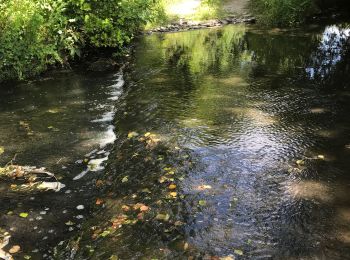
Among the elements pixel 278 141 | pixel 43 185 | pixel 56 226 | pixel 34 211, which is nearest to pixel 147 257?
pixel 56 226

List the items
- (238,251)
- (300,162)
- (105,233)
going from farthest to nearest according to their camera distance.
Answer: (300,162) → (105,233) → (238,251)

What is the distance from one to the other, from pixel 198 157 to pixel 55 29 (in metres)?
6.38

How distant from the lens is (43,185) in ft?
17.9

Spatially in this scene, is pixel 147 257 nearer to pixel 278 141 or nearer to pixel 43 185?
pixel 43 185

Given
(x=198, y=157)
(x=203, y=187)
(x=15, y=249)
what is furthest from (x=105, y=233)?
(x=198, y=157)

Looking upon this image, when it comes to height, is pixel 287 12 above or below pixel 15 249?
above

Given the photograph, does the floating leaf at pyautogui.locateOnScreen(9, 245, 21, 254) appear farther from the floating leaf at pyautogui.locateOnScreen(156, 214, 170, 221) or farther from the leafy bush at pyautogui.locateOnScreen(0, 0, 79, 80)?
the leafy bush at pyautogui.locateOnScreen(0, 0, 79, 80)

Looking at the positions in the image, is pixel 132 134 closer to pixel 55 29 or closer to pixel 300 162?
pixel 300 162

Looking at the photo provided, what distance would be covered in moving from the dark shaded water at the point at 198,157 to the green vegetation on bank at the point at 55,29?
0.79m

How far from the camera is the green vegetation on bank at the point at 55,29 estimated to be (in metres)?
9.77

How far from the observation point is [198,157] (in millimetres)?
5879

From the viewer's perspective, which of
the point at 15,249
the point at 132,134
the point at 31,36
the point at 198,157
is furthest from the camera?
the point at 31,36

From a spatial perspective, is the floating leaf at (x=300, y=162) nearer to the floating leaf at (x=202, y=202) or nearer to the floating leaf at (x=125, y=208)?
the floating leaf at (x=202, y=202)

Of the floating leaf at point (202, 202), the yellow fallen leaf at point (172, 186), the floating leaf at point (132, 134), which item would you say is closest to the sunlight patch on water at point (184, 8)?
the floating leaf at point (132, 134)
